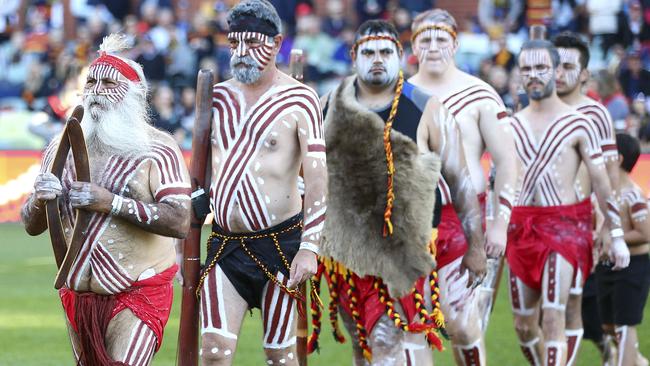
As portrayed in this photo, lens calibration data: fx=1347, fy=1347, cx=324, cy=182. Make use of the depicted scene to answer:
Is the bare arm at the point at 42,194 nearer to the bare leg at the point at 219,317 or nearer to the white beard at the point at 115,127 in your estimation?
the white beard at the point at 115,127

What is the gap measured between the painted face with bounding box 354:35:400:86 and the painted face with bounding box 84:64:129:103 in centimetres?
147

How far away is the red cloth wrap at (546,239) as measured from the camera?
870cm

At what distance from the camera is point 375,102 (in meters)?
7.20

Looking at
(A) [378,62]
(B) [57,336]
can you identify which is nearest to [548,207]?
(A) [378,62]

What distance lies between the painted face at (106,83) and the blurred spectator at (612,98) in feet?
Answer: 31.8

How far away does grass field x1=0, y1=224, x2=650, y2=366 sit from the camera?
34.0ft

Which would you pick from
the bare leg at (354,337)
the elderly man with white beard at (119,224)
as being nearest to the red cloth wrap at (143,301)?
the elderly man with white beard at (119,224)

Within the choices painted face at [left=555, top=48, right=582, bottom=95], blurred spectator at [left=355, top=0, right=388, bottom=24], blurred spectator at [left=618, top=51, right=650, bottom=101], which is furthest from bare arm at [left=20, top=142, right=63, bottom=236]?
blurred spectator at [left=355, top=0, right=388, bottom=24]

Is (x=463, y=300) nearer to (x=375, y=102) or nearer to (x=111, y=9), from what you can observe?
(x=375, y=102)

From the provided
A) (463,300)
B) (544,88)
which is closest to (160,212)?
(463,300)

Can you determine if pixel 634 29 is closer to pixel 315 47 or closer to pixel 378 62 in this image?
pixel 315 47

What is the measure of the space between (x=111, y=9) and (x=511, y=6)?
26.6 feet

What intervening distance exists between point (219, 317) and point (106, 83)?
1.25 metres

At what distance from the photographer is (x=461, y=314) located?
766cm
